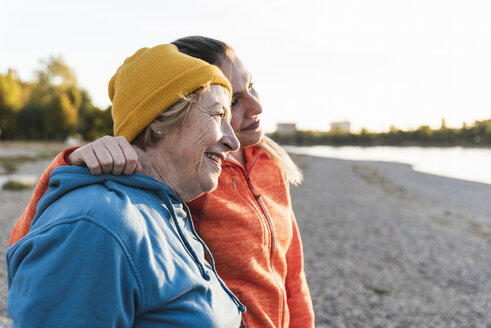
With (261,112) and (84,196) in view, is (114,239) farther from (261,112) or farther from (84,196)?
(261,112)

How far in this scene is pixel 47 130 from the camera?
50594 millimetres

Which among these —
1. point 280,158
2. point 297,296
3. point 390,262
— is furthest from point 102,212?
point 390,262

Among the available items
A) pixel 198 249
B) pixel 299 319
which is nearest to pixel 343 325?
pixel 299 319

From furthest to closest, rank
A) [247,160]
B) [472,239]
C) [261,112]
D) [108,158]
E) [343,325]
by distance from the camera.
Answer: [472,239], [343,325], [247,160], [261,112], [108,158]

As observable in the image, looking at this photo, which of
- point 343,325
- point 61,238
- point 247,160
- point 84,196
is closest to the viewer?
point 61,238

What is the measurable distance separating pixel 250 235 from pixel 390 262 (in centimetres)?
A: 653

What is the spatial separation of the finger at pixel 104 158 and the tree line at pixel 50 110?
163ft

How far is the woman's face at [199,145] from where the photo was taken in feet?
4.69

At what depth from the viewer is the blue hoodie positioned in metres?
0.96

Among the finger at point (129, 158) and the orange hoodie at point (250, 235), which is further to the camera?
the orange hoodie at point (250, 235)

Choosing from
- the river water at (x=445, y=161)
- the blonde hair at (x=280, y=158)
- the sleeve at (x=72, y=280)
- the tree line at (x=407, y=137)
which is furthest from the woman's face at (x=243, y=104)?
the tree line at (x=407, y=137)

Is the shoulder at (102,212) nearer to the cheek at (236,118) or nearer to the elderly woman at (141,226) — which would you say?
the elderly woman at (141,226)

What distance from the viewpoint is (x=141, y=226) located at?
1136mm

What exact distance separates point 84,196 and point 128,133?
0.40 m
